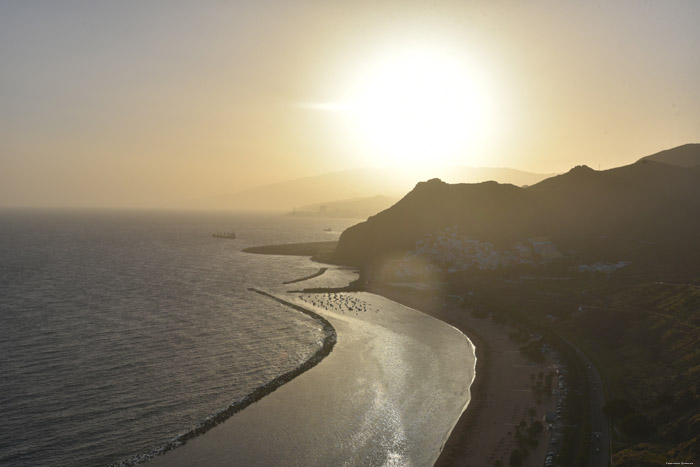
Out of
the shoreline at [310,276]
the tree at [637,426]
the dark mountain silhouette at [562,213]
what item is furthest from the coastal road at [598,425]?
the dark mountain silhouette at [562,213]

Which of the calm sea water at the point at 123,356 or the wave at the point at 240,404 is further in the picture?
the calm sea water at the point at 123,356

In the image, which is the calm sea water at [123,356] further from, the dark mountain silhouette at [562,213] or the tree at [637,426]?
the dark mountain silhouette at [562,213]

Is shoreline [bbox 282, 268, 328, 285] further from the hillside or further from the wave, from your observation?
the wave

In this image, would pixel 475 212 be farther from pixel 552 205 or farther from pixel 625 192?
pixel 625 192

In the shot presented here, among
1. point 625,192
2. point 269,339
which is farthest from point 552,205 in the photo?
point 269,339

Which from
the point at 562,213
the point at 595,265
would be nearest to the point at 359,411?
the point at 595,265

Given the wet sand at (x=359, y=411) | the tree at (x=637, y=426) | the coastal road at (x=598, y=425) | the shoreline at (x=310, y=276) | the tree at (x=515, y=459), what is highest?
the shoreline at (x=310, y=276)

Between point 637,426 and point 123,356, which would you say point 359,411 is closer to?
point 637,426
